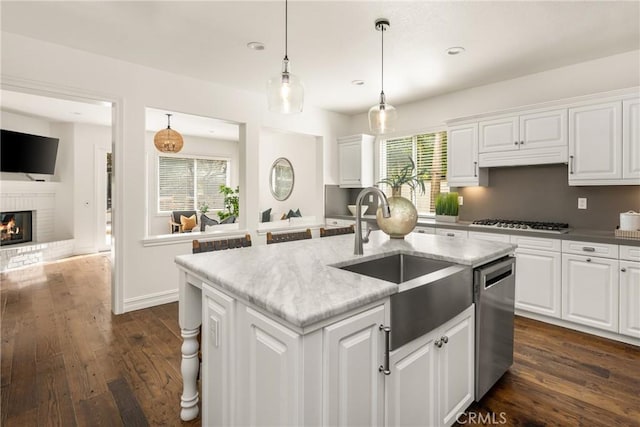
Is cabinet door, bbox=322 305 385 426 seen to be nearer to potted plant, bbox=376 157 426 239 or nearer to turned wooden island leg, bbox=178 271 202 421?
turned wooden island leg, bbox=178 271 202 421

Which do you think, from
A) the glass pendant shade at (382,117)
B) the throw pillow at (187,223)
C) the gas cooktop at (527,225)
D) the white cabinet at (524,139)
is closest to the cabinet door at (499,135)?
the white cabinet at (524,139)

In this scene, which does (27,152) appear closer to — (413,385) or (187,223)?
(187,223)

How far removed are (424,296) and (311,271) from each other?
506 mm

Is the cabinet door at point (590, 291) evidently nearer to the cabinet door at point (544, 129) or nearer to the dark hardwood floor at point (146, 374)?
the dark hardwood floor at point (146, 374)

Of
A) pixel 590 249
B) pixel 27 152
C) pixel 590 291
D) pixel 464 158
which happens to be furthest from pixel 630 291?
pixel 27 152

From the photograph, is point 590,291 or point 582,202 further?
point 582,202

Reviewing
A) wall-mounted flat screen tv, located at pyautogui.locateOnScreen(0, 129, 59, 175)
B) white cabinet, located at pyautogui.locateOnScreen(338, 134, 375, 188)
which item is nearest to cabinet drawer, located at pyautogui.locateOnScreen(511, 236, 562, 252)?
white cabinet, located at pyautogui.locateOnScreen(338, 134, 375, 188)

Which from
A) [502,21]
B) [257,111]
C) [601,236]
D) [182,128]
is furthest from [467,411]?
[182,128]

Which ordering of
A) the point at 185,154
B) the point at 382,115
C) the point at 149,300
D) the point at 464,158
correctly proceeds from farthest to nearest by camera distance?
the point at 185,154, the point at 464,158, the point at 149,300, the point at 382,115

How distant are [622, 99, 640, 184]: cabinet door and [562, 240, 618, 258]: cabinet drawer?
2.08 feet

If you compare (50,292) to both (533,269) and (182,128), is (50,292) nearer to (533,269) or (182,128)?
(182,128)

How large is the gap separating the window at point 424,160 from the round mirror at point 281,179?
9.56 feet

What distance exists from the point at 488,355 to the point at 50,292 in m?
4.93

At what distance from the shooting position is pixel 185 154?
8094mm
